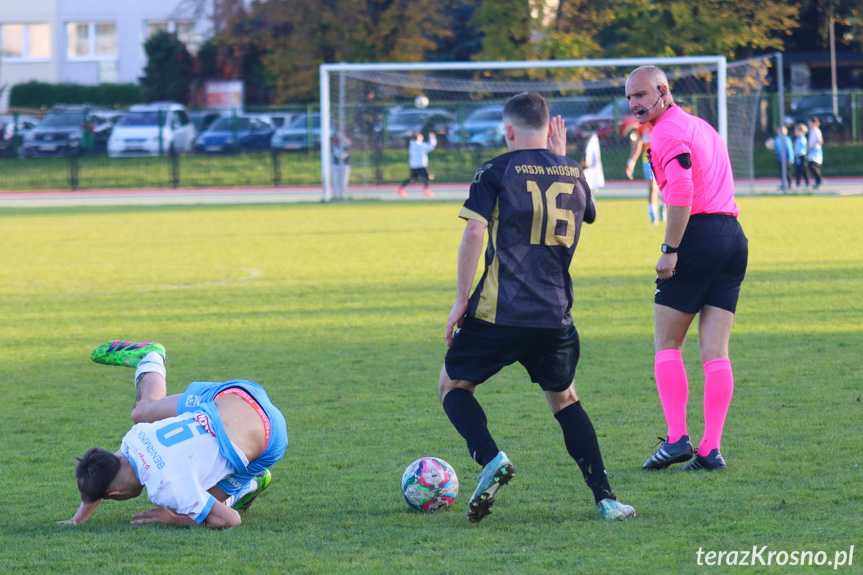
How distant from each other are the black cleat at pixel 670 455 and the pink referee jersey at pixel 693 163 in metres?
1.12

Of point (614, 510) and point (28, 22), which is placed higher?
point (28, 22)

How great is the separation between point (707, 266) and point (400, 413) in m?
2.17

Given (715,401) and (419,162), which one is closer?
(715,401)

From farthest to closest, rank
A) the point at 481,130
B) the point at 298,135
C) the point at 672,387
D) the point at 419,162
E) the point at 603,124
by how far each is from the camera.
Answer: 1. the point at 298,135
2. the point at 603,124
3. the point at 481,130
4. the point at 419,162
5. the point at 672,387

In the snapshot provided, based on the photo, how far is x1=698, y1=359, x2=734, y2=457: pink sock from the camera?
192 inches

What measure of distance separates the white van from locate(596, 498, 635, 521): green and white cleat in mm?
31867

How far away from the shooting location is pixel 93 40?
49562mm

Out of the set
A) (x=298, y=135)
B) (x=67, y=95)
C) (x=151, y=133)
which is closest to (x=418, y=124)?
(x=298, y=135)

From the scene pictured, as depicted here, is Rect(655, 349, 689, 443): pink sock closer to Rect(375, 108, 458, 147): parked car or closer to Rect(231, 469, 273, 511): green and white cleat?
Rect(231, 469, 273, 511): green and white cleat

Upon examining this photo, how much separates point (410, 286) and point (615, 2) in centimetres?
2520

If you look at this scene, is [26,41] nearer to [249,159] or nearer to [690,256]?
[249,159]

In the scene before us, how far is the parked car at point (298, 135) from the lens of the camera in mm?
34875

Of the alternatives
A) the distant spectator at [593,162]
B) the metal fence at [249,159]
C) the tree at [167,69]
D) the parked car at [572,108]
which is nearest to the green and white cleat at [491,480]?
the distant spectator at [593,162]

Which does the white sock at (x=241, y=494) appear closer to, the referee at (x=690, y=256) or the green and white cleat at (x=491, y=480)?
the green and white cleat at (x=491, y=480)
